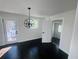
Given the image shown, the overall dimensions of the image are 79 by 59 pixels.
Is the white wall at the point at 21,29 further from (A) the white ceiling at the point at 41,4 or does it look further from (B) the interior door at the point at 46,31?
(A) the white ceiling at the point at 41,4

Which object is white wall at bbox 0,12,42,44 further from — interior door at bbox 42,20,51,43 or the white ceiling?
the white ceiling

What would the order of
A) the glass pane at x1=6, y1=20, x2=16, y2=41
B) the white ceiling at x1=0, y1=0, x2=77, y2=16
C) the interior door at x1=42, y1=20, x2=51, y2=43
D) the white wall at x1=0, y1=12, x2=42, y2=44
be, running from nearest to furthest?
the white ceiling at x1=0, y1=0, x2=77, y2=16
the white wall at x1=0, y1=12, x2=42, y2=44
the glass pane at x1=6, y1=20, x2=16, y2=41
the interior door at x1=42, y1=20, x2=51, y2=43

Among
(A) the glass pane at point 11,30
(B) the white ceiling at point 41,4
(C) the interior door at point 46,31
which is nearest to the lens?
(B) the white ceiling at point 41,4

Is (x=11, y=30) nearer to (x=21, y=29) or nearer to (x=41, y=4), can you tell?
(x=21, y=29)

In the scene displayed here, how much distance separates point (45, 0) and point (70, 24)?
6.88ft

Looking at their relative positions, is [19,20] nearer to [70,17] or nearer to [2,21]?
[2,21]

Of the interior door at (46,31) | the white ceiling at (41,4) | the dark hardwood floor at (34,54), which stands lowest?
the dark hardwood floor at (34,54)

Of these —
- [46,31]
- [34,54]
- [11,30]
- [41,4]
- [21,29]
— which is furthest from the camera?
[46,31]

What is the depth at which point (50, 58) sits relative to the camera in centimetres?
325

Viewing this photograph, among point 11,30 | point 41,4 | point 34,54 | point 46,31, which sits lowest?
point 34,54

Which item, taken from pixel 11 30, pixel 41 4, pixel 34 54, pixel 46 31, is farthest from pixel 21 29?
pixel 41 4

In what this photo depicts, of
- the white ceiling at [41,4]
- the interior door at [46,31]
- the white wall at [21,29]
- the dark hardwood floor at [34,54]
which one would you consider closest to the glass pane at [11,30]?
the white wall at [21,29]

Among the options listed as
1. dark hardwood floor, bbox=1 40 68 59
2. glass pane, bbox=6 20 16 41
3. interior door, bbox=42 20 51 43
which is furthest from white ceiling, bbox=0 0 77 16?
interior door, bbox=42 20 51 43

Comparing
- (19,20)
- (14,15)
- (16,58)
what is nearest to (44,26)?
(19,20)
